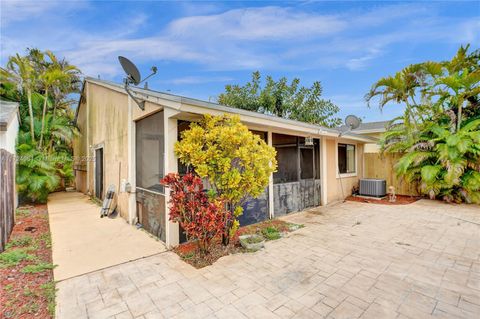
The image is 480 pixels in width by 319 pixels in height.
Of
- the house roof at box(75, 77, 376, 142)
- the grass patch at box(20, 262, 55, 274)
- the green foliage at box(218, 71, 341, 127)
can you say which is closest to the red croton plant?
the house roof at box(75, 77, 376, 142)

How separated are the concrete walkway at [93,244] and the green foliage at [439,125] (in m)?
9.38

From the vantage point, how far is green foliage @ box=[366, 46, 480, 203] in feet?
25.2

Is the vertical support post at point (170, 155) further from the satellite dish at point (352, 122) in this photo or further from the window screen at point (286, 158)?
the satellite dish at point (352, 122)

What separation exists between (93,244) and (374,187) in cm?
998

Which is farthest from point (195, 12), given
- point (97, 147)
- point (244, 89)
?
point (244, 89)

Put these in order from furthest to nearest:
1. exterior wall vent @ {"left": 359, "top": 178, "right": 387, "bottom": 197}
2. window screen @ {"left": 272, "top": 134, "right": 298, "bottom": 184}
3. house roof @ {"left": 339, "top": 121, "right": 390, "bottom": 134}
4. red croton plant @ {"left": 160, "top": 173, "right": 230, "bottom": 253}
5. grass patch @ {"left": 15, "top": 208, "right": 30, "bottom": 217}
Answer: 1. house roof @ {"left": 339, "top": 121, "right": 390, "bottom": 134}
2. exterior wall vent @ {"left": 359, "top": 178, "right": 387, "bottom": 197}
3. grass patch @ {"left": 15, "top": 208, "right": 30, "bottom": 217}
4. window screen @ {"left": 272, "top": 134, "right": 298, "bottom": 184}
5. red croton plant @ {"left": 160, "top": 173, "right": 230, "bottom": 253}

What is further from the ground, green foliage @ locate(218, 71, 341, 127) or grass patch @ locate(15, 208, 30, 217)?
green foliage @ locate(218, 71, 341, 127)

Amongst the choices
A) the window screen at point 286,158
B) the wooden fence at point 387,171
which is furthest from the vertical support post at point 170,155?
the wooden fence at point 387,171

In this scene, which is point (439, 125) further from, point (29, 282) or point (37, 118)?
point (37, 118)

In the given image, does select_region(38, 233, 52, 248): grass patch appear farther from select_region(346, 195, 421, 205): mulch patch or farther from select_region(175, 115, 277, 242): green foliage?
select_region(346, 195, 421, 205): mulch patch

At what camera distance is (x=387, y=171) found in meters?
10.5

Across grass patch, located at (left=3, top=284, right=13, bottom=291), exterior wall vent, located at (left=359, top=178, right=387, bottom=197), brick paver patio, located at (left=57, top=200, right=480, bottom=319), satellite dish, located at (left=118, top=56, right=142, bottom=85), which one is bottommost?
brick paver patio, located at (left=57, top=200, right=480, bottom=319)

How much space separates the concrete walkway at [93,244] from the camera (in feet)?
12.6

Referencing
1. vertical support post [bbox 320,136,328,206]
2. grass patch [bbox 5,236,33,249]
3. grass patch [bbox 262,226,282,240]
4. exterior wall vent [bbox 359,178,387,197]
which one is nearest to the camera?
grass patch [bbox 5,236,33,249]
